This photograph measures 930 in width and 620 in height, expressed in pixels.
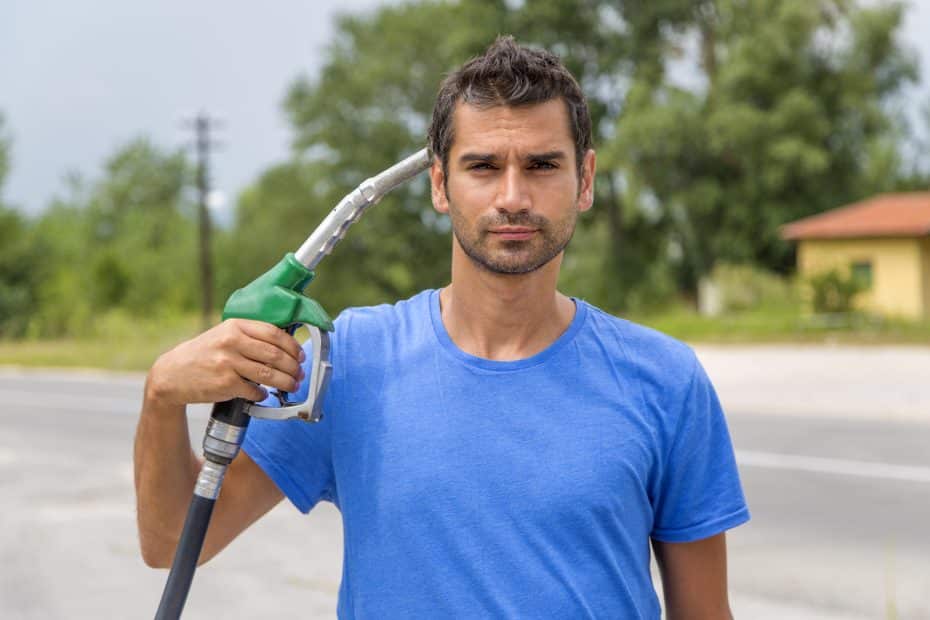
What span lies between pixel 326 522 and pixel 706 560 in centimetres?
657

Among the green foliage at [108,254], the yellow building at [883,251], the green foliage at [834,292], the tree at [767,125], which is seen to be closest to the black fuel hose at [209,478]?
the green foliage at [834,292]

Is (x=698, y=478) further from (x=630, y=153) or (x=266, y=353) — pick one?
(x=630, y=153)

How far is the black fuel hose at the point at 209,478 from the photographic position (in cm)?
179

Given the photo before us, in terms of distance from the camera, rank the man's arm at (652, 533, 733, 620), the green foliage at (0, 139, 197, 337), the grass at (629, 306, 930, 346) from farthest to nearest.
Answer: the green foliage at (0, 139, 197, 337), the grass at (629, 306, 930, 346), the man's arm at (652, 533, 733, 620)

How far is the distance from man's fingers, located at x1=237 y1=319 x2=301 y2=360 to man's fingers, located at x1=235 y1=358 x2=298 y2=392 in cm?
3

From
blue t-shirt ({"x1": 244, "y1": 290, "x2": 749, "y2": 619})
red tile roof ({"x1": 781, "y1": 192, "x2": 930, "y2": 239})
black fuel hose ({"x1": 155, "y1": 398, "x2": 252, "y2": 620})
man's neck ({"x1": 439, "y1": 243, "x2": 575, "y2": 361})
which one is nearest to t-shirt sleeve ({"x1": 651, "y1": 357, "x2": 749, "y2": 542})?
blue t-shirt ({"x1": 244, "y1": 290, "x2": 749, "y2": 619})

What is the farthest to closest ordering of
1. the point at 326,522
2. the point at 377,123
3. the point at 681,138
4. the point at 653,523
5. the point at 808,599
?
the point at 377,123
the point at 681,138
the point at 326,522
the point at 808,599
the point at 653,523

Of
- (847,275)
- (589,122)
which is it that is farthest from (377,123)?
(589,122)

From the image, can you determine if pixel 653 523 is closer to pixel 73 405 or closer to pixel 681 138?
pixel 73 405

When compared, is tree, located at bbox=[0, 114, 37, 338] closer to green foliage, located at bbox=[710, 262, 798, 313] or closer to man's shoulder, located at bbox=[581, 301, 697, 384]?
green foliage, located at bbox=[710, 262, 798, 313]

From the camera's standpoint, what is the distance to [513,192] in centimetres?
184

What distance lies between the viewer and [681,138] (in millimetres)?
38062

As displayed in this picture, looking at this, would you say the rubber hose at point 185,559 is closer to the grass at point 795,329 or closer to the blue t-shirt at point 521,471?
the blue t-shirt at point 521,471

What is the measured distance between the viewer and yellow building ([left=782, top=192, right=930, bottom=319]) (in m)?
31.7
